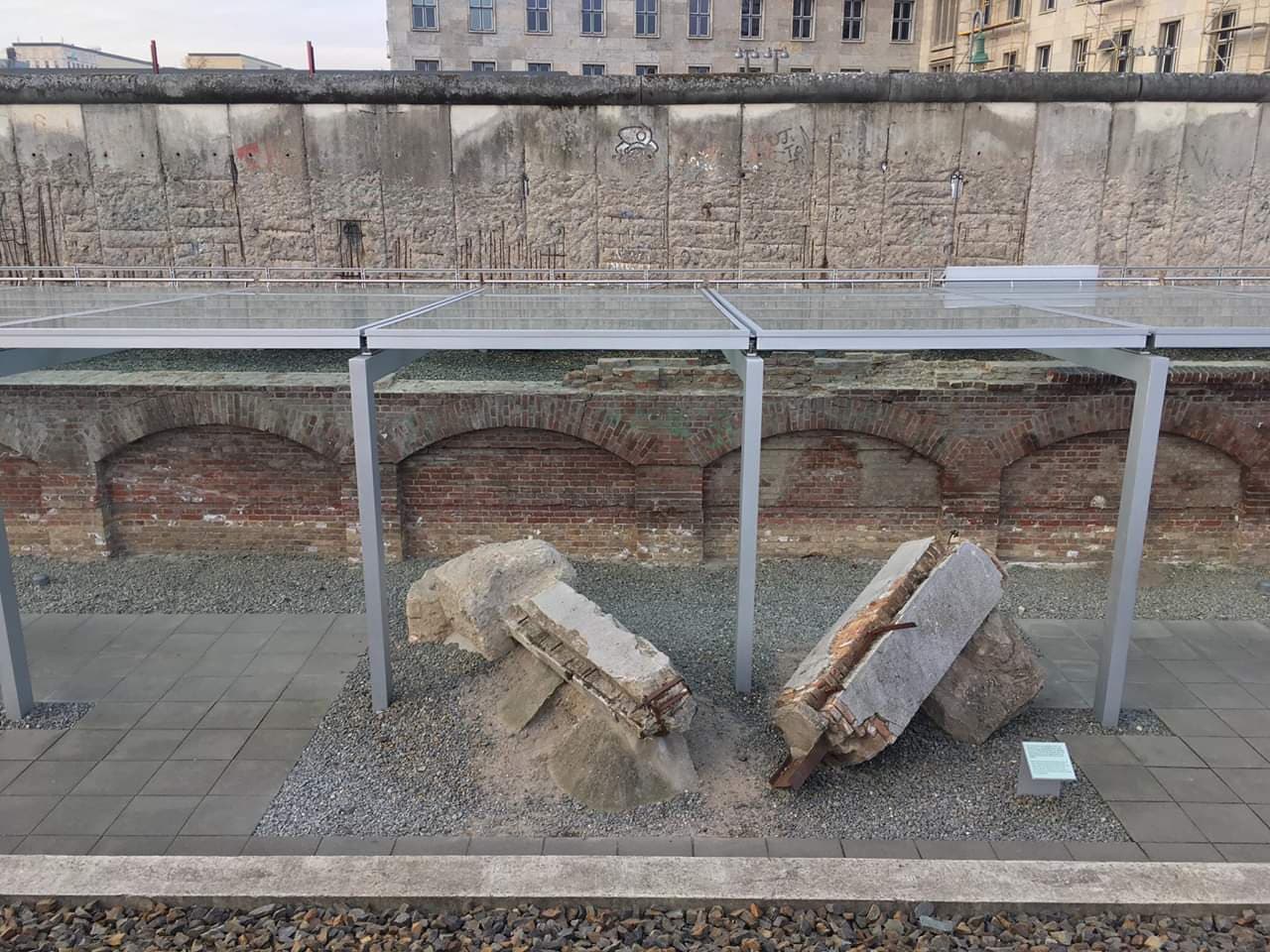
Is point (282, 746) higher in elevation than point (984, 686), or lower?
lower

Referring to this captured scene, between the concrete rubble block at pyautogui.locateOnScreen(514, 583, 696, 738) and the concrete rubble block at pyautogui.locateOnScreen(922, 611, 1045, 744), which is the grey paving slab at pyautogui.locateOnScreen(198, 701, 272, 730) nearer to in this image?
the concrete rubble block at pyautogui.locateOnScreen(514, 583, 696, 738)

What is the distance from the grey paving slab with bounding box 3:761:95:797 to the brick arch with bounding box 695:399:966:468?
5170 mm

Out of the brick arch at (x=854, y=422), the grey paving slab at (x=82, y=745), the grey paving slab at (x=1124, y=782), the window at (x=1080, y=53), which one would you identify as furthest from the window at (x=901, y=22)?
the grey paving slab at (x=82, y=745)

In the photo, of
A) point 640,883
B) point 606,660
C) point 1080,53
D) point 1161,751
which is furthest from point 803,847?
point 1080,53

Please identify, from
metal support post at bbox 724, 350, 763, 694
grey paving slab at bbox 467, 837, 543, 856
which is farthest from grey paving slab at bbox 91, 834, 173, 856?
metal support post at bbox 724, 350, 763, 694

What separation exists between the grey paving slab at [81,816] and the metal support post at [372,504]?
4.90 ft

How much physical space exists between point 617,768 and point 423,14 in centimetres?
3999

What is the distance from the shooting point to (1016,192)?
38.0 ft

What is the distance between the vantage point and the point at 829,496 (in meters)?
8.10

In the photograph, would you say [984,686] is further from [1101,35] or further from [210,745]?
[1101,35]

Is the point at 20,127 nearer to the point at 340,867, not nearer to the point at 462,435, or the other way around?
the point at 462,435

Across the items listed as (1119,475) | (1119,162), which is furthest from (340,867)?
(1119,162)

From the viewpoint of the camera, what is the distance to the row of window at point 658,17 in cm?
3719

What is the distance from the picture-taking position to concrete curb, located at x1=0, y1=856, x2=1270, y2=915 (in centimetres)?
389
